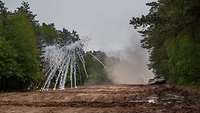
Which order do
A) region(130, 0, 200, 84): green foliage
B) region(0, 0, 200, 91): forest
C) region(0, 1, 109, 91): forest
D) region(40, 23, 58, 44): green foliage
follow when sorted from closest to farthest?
region(130, 0, 200, 84): green foliage → region(0, 0, 200, 91): forest → region(0, 1, 109, 91): forest → region(40, 23, 58, 44): green foliage

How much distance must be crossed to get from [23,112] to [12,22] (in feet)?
139

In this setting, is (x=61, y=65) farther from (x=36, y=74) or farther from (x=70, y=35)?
(x=70, y=35)

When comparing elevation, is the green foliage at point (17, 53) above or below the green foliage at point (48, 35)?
below

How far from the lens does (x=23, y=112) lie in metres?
23.0

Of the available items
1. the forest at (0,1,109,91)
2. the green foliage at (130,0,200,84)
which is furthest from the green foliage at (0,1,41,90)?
the green foliage at (130,0,200,84)

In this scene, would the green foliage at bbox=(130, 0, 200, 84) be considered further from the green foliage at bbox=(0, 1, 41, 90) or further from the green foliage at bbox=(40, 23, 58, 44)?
the green foliage at bbox=(40, 23, 58, 44)

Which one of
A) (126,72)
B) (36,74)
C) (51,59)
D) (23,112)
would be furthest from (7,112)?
(126,72)

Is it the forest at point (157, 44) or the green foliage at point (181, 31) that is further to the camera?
the forest at point (157, 44)

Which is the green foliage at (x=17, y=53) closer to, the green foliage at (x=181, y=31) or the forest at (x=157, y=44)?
the forest at (x=157, y=44)

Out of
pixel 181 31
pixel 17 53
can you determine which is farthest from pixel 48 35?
pixel 181 31

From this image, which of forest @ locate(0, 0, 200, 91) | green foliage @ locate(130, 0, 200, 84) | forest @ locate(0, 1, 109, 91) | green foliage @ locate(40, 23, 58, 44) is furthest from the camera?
green foliage @ locate(40, 23, 58, 44)

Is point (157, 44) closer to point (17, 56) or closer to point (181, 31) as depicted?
point (17, 56)

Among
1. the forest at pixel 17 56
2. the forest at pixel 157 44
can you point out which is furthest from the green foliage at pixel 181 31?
the forest at pixel 17 56

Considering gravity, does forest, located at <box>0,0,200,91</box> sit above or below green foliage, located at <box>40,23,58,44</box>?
below
